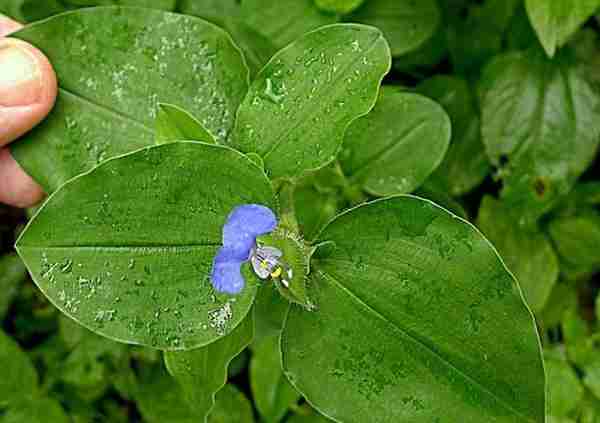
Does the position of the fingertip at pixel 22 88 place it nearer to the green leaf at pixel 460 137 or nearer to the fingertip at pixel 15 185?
the fingertip at pixel 15 185

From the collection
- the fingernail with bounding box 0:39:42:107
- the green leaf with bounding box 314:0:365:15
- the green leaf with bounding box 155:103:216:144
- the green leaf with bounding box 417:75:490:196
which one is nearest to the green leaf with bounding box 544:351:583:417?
the green leaf with bounding box 417:75:490:196

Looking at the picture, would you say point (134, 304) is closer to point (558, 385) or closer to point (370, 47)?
point (370, 47)

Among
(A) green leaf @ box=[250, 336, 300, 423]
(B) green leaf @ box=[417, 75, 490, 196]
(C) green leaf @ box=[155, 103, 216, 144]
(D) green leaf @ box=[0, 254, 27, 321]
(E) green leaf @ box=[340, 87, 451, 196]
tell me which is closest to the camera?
(C) green leaf @ box=[155, 103, 216, 144]

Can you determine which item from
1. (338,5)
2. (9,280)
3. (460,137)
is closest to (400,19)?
(338,5)

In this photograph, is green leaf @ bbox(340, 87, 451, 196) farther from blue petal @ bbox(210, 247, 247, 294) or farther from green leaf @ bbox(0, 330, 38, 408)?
green leaf @ bbox(0, 330, 38, 408)

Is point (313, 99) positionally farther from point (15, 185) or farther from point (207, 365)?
point (15, 185)

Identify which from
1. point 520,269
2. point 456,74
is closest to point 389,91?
point 456,74
